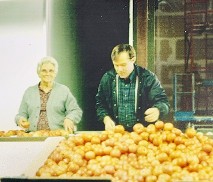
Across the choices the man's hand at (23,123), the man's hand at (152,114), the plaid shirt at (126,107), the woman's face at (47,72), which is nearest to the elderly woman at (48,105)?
the woman's face at (47,72)

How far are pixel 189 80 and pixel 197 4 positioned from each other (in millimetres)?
1179

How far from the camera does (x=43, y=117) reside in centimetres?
399

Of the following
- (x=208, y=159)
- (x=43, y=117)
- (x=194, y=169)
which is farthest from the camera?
(x=43, y=117)

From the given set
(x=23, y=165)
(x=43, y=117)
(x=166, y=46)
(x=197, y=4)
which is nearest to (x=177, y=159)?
(x=23, y=165)

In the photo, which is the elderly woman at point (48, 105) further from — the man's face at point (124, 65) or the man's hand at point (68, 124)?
the man's face at point (124, 65)

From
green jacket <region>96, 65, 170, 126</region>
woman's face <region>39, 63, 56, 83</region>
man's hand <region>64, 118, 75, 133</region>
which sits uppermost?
woman's face <region>39, 63, 56, 83</region>

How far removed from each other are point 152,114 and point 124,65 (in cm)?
54

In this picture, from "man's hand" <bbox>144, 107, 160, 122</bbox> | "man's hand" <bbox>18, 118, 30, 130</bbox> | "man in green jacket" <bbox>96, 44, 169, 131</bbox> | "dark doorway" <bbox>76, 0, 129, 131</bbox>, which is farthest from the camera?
"dark doorway" <bbox>76, 0, 129, 131</bbox>

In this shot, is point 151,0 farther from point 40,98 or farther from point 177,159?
point 177,159

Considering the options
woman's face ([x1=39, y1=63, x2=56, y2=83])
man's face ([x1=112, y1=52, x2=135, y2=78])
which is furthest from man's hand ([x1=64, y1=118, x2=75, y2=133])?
man's face ([x1=112, y1=52, x2=135, y2=78])

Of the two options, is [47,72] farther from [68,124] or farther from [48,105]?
[68,124]

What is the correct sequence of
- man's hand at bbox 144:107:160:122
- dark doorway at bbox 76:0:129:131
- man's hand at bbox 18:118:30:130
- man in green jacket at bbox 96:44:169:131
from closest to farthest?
man's hand at bbox 18:118:30:130 < man's hand at bbox 144:107:160:122 < man in green jacket at bbox 96:44:169:131 < dark doorway at bbox 76:0:129:131

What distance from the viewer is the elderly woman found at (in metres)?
3.93

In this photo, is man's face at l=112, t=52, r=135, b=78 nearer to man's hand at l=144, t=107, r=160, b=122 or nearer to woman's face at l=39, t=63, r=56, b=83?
man's hand at l=144, t=107, r=160, b=122
